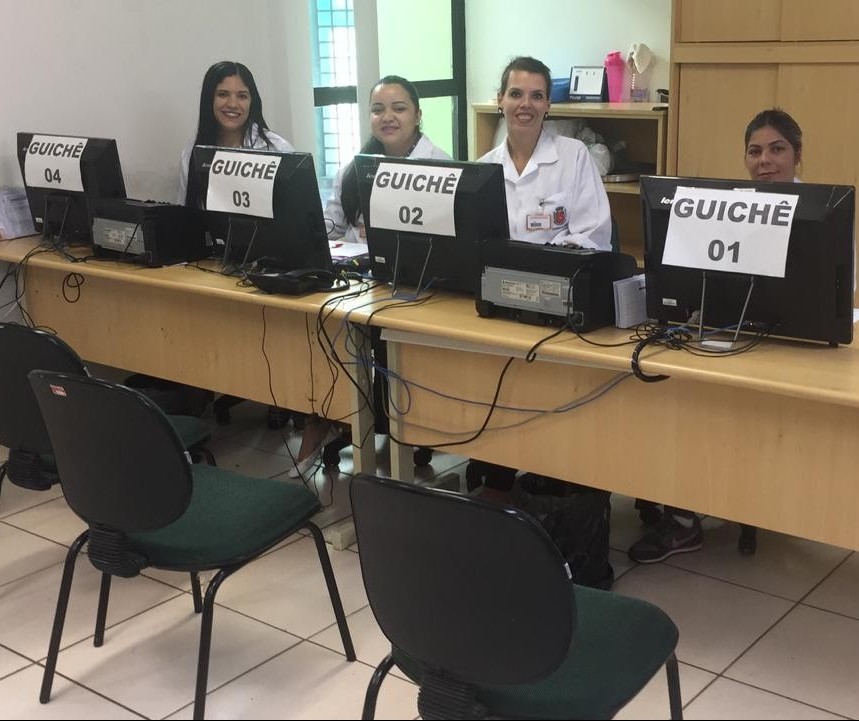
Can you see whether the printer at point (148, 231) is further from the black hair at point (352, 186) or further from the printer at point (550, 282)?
the printer at point (550, 282)

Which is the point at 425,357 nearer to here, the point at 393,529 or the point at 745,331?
the point at 745,331

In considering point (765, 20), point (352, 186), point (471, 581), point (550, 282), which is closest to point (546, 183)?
point (352, 186)

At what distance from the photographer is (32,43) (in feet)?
12.8

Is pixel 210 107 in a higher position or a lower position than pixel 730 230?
higher

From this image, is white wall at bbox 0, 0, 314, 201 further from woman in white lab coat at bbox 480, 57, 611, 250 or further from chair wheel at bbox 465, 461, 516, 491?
chair wheel at bbox 465, 461, 516, 491

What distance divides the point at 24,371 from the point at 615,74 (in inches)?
122

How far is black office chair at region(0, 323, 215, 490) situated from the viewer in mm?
2533

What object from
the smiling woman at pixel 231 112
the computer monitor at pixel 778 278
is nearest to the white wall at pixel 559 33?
the smiling woman at pixel 231 112

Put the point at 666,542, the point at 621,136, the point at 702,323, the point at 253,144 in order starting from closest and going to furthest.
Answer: the point at 702,323 → the point at 666,542 → the point at 253,144 → the point at 621,136

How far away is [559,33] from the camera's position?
5.09 m

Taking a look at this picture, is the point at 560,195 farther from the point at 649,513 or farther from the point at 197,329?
the point at 197,329

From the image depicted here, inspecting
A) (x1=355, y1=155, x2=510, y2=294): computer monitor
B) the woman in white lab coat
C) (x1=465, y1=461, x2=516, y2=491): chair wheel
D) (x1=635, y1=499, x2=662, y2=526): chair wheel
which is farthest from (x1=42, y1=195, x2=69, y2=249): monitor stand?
(x1=635, y1=499, x2=662, y2=526): chair wheel

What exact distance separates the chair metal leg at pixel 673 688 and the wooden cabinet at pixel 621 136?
322cm

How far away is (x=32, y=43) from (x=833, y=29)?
2.82 meters
